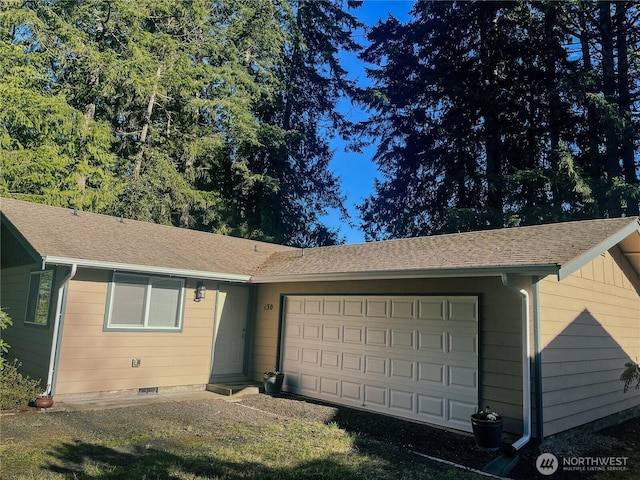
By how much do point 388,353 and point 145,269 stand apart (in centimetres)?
457

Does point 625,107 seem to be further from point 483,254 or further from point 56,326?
point 56,326

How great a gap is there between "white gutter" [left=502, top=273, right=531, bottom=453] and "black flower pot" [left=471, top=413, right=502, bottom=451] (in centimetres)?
20

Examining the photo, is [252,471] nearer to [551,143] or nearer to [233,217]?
[233,217]

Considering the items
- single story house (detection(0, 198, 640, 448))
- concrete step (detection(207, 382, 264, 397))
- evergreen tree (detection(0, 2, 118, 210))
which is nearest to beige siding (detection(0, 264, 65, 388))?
single story house (detection(0, 198, 640, 448))

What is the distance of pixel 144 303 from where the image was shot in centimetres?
864

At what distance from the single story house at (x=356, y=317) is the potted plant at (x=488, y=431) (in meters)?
0.29

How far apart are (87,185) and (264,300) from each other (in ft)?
30.7

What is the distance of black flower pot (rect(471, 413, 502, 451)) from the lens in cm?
571

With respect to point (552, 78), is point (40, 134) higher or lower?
lower

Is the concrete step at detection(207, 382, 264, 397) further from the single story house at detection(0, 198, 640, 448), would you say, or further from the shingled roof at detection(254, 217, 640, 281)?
the shingled roof at detection(254, 217, 640, 281)

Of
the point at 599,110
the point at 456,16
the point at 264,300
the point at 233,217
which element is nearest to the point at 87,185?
the point at 233,217

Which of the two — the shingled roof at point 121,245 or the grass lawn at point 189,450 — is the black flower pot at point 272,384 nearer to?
the grass lawn at point 189,450

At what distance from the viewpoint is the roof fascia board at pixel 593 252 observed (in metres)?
5.68

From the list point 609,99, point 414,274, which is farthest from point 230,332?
point 609,99
